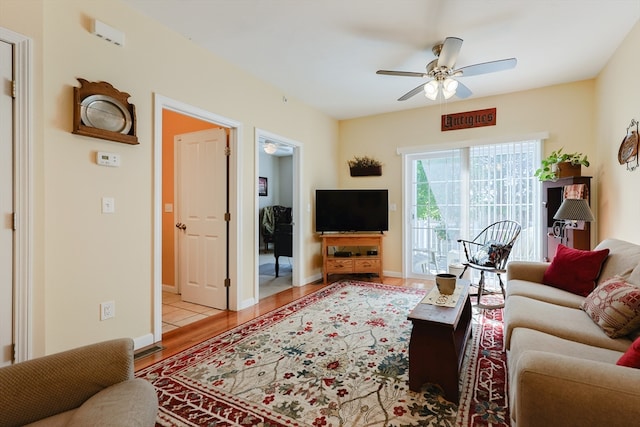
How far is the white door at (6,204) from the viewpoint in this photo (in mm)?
1825

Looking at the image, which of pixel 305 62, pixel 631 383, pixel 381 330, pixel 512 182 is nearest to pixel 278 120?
pixel 305 62

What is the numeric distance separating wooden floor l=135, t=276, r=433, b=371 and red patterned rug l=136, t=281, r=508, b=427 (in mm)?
127

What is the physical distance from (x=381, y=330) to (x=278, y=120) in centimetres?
283

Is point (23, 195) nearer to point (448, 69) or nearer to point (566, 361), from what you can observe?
point (566, 361)

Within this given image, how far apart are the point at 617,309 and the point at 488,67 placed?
213 cm

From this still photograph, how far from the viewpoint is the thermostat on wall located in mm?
2262

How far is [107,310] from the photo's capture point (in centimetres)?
233

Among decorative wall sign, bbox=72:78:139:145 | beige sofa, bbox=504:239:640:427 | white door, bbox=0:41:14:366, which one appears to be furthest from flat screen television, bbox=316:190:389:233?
white door, bbox=0:41:14:366

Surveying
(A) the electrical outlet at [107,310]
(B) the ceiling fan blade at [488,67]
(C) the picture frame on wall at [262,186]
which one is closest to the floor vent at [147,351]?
(A) the electrical outlet at [107,310]

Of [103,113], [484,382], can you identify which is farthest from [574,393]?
[103,113]

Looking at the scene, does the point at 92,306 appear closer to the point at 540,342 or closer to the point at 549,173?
the point at 540,342

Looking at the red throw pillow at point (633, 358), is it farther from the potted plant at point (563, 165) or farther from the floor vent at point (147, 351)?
the potted plant at point (563, 165)

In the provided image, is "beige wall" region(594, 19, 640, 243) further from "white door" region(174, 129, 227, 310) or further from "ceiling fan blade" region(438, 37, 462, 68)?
"white door" region(174, 129, 227, 310)

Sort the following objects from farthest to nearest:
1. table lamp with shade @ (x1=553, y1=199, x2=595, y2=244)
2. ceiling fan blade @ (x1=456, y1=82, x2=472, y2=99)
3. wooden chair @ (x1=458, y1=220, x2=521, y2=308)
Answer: wooden chair @ (x1=458, y1=220, x2=521, y2=308) < ceiling fan blade @ (x1=456, y1=82, x2=472, y2=99) < table lamp with shade @ (x1=553, y1=199, x2=595, y2=244)
